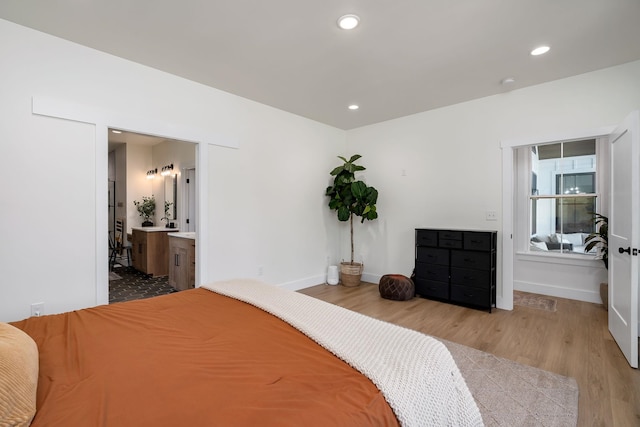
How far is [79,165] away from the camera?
2566mm

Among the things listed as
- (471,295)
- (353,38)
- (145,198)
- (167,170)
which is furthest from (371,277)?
(145,198)

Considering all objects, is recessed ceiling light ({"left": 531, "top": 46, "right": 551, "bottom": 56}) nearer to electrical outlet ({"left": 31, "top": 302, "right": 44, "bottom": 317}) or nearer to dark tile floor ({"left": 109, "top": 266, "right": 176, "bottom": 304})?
electrical outlet ({"left": 31, "top": 302, "right": 44, "bottom": 317})

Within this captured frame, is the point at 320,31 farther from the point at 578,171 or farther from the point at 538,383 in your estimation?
the point at 578,171

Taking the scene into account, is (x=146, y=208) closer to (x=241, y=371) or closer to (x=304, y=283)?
(x=304, y=283)

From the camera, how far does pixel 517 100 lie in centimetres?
356

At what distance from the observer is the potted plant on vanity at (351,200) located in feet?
15.0

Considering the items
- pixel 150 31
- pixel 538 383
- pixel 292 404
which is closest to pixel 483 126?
pixel 538 383

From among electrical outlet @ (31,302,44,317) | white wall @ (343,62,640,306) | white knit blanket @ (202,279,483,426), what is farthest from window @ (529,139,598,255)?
electrical outlet @ (31,302,44,317)

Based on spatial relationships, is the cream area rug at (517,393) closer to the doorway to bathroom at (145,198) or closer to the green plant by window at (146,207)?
the doorway to bathroom at (145,198)

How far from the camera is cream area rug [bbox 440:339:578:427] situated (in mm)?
1724

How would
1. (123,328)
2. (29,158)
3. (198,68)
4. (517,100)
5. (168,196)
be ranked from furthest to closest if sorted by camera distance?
(168,196) → (517,100) → (198,68) → (29,158) → (123,328)

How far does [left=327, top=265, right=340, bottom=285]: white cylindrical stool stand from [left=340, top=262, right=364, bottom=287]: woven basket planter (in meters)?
0.13

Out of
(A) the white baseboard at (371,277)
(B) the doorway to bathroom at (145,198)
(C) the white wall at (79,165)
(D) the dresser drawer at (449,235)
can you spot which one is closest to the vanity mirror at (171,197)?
(B) the doorway to bathroom at (145,198)

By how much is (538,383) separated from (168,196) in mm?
6431
